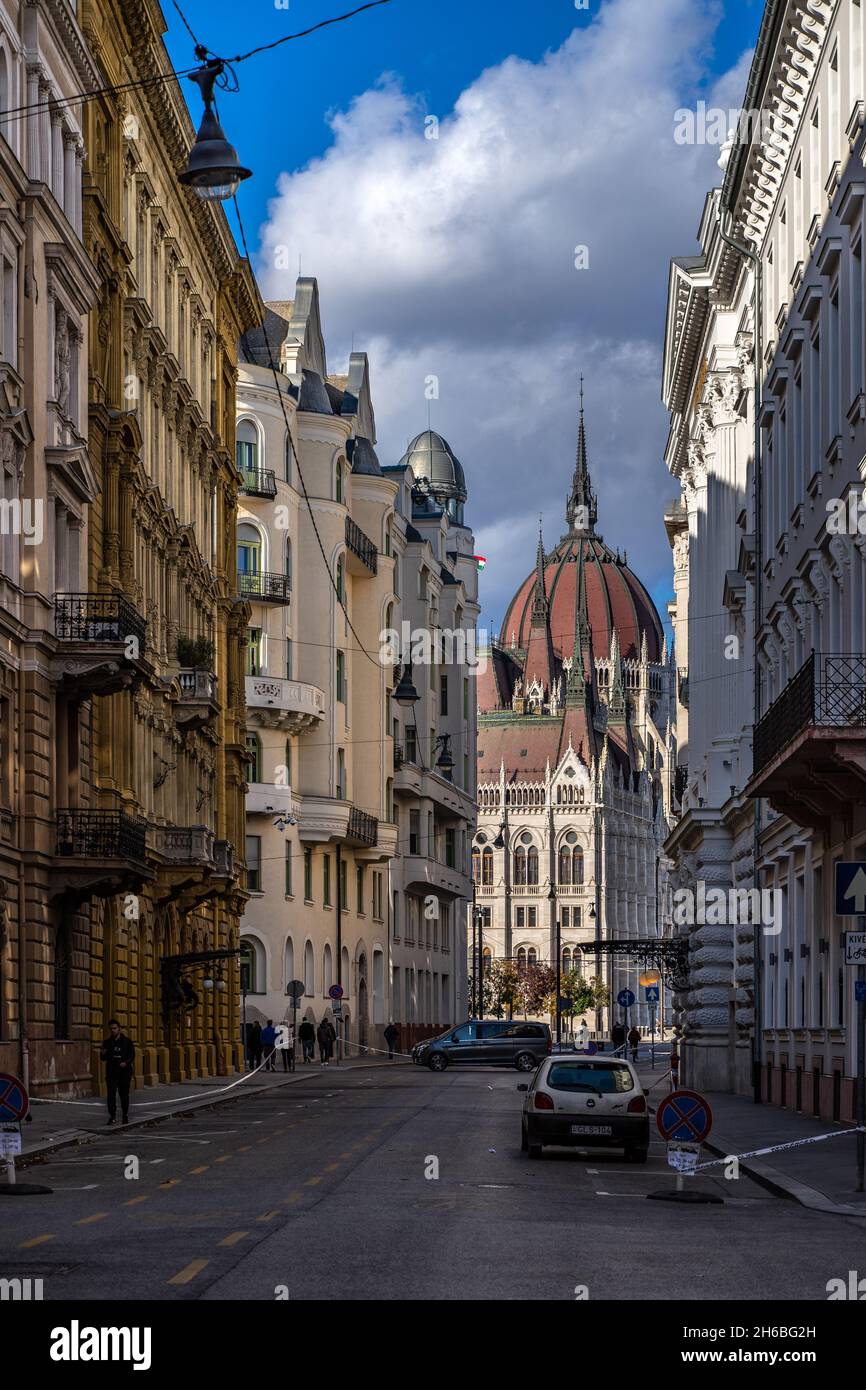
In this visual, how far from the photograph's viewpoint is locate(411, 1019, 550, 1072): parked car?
221 feet

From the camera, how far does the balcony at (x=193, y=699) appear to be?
49219mm

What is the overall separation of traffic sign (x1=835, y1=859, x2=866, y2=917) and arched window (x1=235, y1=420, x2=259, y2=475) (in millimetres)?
48436

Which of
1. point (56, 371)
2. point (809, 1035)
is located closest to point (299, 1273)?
point (809, 1035)

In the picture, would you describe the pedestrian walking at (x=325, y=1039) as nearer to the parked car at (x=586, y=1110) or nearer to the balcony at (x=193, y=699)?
the balcony at (x=193, y=699)

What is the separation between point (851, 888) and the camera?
2116 centimetres

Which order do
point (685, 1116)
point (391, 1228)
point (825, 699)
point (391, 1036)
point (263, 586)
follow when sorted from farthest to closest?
point (391, 1036)
point (263, 586)
point (825, 699)
point (685, 1116)
point (391, 1228)

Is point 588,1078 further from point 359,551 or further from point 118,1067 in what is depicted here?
point 359,551

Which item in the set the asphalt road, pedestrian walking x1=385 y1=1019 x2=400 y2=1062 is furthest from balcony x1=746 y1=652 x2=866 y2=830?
pedestrian walking x1=385 y1=1019 x2=400 y2=1062

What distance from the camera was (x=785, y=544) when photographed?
38.2 m

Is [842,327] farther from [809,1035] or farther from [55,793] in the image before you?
[55,793]

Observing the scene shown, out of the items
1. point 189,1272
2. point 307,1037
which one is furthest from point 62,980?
point 307,1037

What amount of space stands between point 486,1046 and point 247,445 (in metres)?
19.8

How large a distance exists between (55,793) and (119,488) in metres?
7.84

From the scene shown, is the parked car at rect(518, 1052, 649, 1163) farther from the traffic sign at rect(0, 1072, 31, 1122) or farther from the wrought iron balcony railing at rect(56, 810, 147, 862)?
the wrought iron balcony railing at rect(56, 810, 147, 862)
